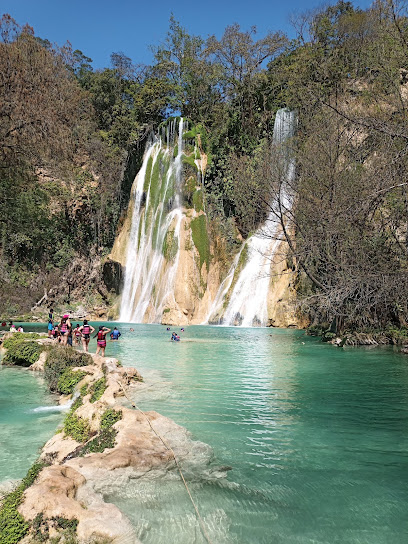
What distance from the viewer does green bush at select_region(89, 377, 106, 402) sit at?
805 cm

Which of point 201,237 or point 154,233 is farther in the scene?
point 154,233

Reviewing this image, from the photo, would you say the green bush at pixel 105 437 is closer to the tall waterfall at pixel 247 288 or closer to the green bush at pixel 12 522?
the green bush at pixel 12 522

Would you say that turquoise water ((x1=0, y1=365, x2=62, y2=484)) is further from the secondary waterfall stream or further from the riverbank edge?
the secondary waterfall stream

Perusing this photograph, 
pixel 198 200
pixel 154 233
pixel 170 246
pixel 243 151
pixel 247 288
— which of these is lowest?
pixel 247 288

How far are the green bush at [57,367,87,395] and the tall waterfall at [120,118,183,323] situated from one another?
2212 centimetres

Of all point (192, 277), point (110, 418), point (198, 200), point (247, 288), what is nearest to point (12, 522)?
point (110, 418)

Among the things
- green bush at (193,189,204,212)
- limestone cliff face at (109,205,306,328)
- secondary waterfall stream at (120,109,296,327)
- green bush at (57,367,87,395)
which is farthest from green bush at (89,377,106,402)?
green bush at (193,189,204,212)

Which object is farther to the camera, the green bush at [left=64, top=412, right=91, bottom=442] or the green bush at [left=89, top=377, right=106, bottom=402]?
the green bush at [left=89, top=377, right=106, bottom=402]

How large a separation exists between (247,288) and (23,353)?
1713 centimetres

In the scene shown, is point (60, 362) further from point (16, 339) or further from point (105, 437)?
point (105, 437)

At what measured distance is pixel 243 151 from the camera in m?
37.0

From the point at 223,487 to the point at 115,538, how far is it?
1.75 meters

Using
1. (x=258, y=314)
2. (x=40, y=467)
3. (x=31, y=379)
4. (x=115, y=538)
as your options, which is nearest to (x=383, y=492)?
(x=115, y=538)

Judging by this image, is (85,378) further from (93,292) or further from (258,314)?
(93,292)
